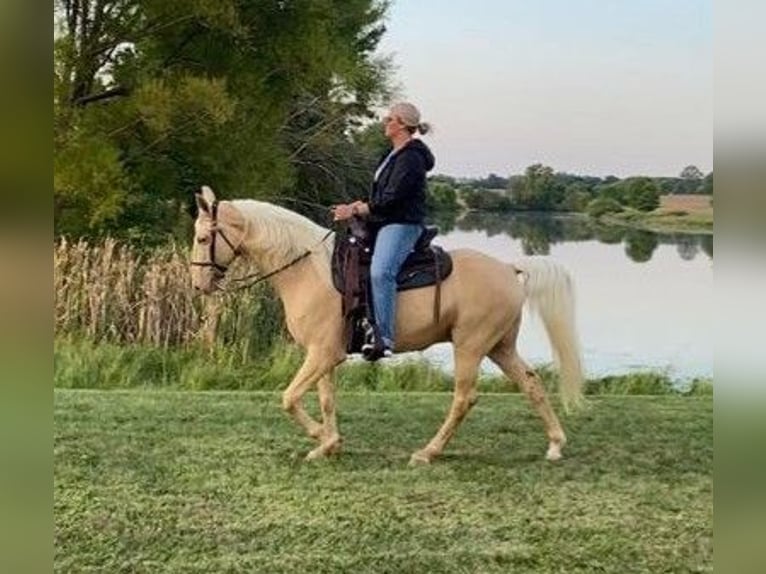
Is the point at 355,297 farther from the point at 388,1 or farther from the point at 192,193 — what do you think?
the point at 388,1

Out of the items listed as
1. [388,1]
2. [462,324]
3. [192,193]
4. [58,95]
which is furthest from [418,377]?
[58,95]

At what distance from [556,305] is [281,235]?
74 cm

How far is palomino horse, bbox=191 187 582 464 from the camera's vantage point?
292 cm

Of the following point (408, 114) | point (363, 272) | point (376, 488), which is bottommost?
point (376, 488)

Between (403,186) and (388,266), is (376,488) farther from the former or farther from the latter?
(403,186)

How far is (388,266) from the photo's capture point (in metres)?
2.88

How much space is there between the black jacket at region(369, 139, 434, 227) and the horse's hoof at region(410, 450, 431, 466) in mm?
611

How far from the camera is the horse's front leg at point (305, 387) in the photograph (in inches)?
115

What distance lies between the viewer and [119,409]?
3.01 m

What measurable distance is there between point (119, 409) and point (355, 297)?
706 mm

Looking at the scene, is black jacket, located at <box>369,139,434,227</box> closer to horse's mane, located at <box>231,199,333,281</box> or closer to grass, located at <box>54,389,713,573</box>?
horse's mane, located at <box>231,199,333,281</box>

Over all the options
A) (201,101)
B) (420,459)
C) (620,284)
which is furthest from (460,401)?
(201,101)

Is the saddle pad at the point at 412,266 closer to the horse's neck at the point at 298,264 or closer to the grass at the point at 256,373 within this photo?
the horse's neck at the point at 298,264

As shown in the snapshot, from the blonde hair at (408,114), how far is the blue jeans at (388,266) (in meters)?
0.25
